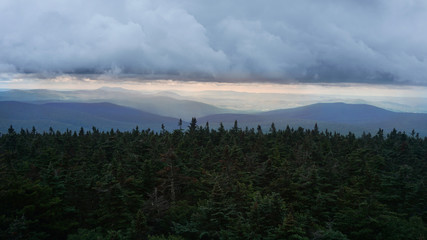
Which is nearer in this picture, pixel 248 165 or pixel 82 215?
pixel 82 215

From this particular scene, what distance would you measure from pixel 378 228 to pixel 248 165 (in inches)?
1129

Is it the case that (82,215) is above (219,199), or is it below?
below

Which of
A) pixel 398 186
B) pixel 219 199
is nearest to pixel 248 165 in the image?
pixel 398 186

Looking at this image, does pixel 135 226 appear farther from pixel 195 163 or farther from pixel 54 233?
pixel 195 163

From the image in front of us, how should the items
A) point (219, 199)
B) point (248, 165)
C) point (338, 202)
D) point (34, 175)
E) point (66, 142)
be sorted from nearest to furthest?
point (219, 199), point (338, 202), point (34, 175), point (248, 165), point (66, 142)

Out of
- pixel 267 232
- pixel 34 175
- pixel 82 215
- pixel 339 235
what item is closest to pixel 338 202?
pixel 339 235

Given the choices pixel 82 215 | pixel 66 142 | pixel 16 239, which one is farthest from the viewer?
pixel 66 142

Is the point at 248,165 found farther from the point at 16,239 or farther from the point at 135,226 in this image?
the point at 16,239

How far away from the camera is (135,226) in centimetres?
2808

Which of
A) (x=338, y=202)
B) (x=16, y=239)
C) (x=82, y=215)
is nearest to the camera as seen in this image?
(x=16, y=239)

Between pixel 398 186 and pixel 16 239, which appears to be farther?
pixel 398 186

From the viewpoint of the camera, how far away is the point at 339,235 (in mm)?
27328

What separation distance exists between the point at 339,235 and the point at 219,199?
10566 millimetres

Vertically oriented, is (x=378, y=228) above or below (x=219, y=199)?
below
